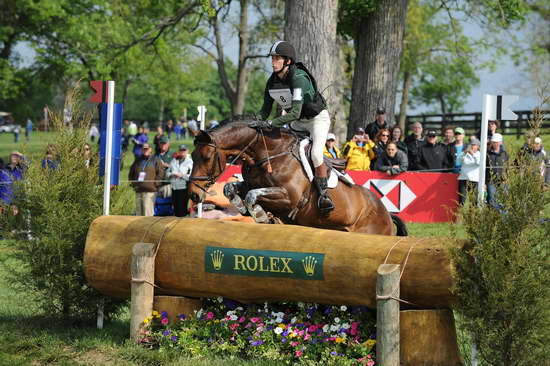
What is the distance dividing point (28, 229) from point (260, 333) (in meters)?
2.48

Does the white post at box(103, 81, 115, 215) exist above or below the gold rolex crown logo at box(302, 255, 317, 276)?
above

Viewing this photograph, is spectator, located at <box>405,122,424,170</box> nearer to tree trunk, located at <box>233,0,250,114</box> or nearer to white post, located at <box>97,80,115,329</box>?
white post, located at <box>97,80,115,329</box>

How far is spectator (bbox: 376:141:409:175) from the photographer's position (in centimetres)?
1325

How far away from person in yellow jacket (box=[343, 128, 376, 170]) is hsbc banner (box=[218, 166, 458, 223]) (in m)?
0.37

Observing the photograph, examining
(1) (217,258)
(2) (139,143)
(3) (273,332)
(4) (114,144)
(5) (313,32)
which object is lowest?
(3) (273,332)

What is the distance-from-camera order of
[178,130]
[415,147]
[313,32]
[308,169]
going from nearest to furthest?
[308,169] → [313,32] → [415,147] → [178,130]

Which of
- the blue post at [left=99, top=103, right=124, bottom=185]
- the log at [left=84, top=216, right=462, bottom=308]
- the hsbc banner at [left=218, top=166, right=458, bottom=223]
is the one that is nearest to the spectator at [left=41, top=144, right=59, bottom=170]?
the blue post at [left=99, top=103, right=124, bottom=185]

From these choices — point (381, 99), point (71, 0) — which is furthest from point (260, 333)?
point (71, 0)

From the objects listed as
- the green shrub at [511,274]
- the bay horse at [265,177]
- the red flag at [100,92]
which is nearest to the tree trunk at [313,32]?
the bay horse at [265,177]

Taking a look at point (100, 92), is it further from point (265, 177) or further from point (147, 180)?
point (147, 180)

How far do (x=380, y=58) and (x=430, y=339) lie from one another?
1120 cm

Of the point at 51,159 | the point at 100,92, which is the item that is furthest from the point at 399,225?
the point at 51,159

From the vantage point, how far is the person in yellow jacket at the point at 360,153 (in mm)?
13686

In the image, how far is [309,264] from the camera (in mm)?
5363
